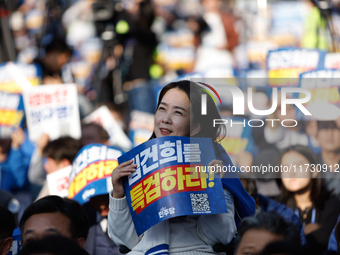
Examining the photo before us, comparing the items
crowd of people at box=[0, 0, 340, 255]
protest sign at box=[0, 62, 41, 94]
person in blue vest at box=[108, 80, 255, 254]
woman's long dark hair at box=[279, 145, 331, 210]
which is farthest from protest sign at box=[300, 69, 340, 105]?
protest sign at box=[0, 62, 41, 94]

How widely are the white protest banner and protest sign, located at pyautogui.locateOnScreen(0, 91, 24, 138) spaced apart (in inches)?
68.1

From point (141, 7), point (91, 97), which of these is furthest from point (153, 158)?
point (141, 7)

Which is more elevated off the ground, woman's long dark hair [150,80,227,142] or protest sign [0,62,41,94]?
woman's long dark hair [150,80,227,142]

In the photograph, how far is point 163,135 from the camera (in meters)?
2.59

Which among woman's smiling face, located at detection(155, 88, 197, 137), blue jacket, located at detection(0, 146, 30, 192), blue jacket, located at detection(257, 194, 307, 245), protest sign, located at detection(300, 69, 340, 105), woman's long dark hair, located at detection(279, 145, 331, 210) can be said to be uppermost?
woman's smiling face, located at detection(155, 88, 197, 137)

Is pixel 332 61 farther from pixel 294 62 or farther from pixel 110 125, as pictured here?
pixel 110 125

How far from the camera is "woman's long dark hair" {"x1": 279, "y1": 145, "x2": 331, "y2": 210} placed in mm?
3350

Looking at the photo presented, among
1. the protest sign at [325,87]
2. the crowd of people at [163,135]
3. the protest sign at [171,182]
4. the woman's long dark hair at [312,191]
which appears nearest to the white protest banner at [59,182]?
the crowd of people at [163,135]

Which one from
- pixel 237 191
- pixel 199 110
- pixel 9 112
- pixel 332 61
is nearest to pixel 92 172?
pixel 199 110

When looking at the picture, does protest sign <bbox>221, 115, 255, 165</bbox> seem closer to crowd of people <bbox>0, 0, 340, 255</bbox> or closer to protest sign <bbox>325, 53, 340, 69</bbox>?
A: crowd of people <bbox>0, 0, 340, 255</bbox>

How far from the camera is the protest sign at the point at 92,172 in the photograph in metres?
3.22

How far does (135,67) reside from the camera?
7781 mm

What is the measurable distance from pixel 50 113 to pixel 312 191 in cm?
266

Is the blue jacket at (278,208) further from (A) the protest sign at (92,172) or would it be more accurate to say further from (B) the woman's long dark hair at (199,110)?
(A) the protest sign at (92,172)
